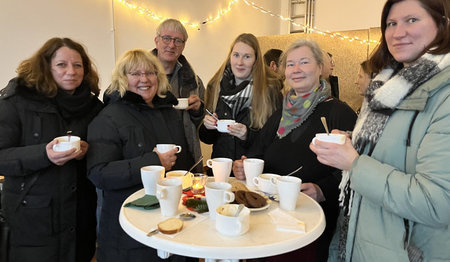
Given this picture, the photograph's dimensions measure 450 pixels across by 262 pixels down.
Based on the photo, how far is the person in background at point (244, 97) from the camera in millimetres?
2105

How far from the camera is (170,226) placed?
39.1 inches

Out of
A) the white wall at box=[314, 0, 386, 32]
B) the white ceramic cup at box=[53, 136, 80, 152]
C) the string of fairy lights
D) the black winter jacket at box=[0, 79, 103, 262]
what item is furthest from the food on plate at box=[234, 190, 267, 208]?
the white wall at box=[314, 0, 386, 32]

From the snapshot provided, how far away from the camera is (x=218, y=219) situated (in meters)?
0.97

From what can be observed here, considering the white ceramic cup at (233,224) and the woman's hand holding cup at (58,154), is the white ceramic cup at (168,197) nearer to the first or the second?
the white ceramic cup at (233,224)

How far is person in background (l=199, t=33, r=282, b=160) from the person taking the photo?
2105 mm

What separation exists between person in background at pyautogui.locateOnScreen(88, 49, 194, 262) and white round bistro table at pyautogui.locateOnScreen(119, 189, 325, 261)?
1.15ft

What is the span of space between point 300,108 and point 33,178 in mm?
1435

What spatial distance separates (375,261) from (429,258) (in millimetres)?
151

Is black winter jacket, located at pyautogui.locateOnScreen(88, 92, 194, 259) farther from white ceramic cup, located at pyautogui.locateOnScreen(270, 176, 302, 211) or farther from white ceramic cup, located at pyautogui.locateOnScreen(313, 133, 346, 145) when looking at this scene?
white ceramic cup, located at pyautogui.locateOnScreen(313, 133, 346, 145)

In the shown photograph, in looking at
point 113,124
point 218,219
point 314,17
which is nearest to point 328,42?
point 314,17

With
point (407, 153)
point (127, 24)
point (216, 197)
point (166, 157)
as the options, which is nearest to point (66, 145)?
point (166, 157)

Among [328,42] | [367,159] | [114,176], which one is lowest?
[114,176]

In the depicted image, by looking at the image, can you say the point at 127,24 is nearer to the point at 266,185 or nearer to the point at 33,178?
the point at 33,178

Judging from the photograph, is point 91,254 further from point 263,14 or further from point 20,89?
point 263,14
